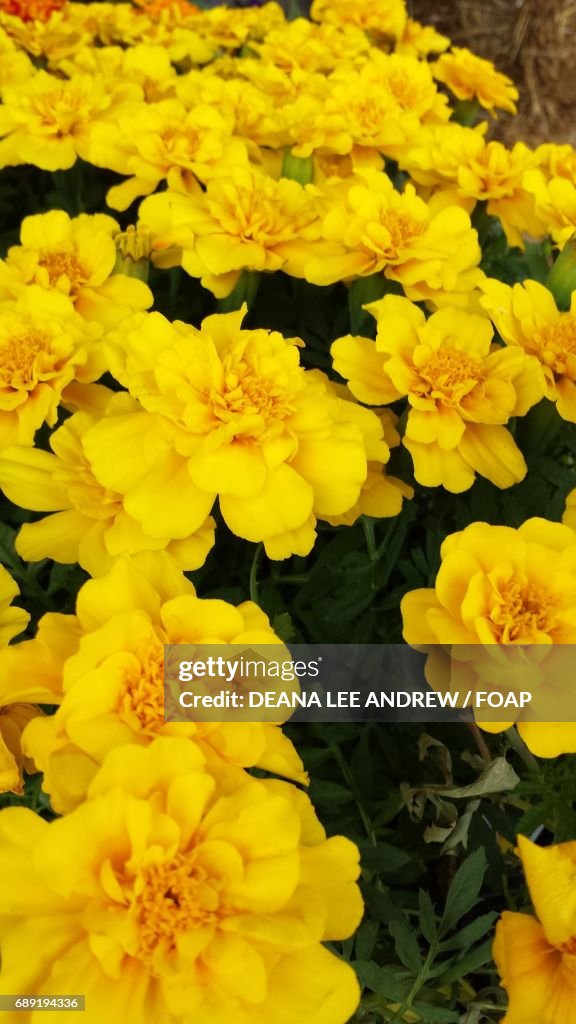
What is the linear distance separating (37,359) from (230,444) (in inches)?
6.7

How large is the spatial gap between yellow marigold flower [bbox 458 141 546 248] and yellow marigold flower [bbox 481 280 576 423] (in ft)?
0.56

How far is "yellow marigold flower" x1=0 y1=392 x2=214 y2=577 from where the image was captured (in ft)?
1.72

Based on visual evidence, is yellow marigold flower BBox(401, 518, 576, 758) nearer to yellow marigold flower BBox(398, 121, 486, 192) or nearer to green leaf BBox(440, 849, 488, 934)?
green leaf BBox(440, 849, 488, 934)

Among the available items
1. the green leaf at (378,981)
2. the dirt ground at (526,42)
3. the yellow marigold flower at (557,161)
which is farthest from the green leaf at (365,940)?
the dirt ground at (526,42)

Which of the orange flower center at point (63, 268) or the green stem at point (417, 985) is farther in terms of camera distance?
the orange flower center at point (63, 268)

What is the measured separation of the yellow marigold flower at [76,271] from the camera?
674 mm

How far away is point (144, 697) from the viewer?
40 centimetres

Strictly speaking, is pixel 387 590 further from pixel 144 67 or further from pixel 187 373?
pixel 144 67

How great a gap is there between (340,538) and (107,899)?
0.34 metres

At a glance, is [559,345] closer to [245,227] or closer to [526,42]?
[245,227]

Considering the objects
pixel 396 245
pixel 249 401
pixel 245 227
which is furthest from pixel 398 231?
pixel 249 401

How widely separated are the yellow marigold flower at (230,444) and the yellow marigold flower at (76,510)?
0.02m

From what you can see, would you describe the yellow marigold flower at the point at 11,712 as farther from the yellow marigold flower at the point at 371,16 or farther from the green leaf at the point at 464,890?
the yellow marigold flower at the point at 371,16

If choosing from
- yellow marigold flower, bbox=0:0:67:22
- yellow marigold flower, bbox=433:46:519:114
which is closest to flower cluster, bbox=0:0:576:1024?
yellow marigold flower, bbox=433:46:519:114
